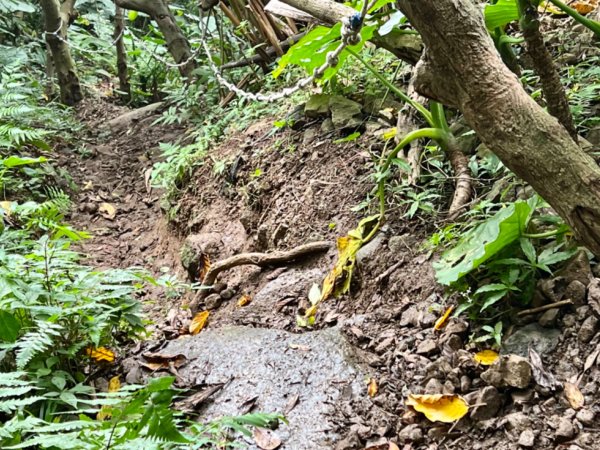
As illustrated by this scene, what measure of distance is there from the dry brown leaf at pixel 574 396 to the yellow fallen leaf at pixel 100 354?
5.10ft

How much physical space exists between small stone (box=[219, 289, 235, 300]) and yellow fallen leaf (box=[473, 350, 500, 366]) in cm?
Answer: 162

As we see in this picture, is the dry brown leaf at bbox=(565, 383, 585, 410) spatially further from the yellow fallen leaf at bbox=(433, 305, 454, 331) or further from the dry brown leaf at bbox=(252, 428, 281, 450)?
the dry brown leaf at bbox=(252, 428, 281, 450)

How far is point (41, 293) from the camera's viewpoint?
1.91 meters

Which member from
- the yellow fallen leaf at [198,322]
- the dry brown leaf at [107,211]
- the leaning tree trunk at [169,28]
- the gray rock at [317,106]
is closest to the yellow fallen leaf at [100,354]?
the yellow fallen leaf at [198,322]

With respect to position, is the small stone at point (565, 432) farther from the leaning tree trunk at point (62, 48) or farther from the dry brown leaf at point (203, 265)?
the leaning tree trunk at point (62, 48)

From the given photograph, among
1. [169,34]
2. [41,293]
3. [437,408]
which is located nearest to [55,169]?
[169,34]

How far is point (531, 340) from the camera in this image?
61.8 inches

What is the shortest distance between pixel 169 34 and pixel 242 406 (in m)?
4.92

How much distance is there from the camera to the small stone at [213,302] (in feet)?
9.73

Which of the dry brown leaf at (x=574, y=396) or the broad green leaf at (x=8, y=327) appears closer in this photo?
the dry brown leaf at (x=574, y=396)

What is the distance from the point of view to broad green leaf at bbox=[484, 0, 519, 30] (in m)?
1.99

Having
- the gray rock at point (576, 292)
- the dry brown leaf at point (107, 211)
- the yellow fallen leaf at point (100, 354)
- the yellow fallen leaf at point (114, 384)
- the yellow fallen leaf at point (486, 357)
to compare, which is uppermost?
the dry brown leaf at point (107, 211)

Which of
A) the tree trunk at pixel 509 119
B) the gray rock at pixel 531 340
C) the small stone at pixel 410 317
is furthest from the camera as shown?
the small stone at pixel 410 317

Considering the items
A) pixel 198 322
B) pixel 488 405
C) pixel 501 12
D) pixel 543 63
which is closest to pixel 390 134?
pixel 501 12
